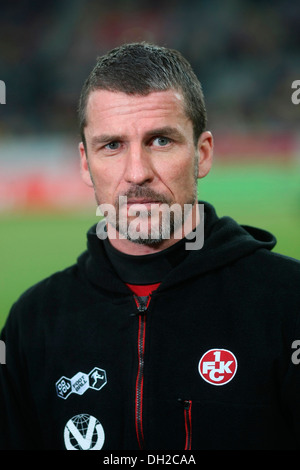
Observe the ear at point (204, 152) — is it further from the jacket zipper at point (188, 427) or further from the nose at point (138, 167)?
the jacket zipper at point (188, 427)

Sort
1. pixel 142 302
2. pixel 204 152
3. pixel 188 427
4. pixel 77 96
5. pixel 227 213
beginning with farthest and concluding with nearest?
pixel 77 96
pixel 227 213
pixel 204 152
pixel 142 302
pixel 188 427

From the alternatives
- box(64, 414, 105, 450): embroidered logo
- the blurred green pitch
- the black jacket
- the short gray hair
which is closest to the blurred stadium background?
the blurred green pitch

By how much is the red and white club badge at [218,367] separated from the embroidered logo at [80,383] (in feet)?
0.77

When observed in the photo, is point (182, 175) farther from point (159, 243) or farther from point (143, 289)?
point (143, 289)

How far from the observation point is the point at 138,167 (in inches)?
51.7

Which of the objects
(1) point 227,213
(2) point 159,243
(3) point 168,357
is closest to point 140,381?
(3) point 168,357

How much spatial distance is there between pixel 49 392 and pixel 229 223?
589mm

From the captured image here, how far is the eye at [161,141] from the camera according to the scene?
1.35 meters

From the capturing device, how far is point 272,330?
50.2 inches

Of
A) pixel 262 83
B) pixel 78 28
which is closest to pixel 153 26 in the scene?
pixel 78 28

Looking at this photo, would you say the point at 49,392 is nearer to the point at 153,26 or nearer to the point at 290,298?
the point at 290,298

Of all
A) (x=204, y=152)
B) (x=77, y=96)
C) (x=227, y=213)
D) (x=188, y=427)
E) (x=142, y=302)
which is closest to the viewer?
(x=188, y=427)

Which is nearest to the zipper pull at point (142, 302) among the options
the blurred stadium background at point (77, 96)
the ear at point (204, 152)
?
the ear at point (204, 152)

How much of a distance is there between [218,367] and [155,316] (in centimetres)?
18
